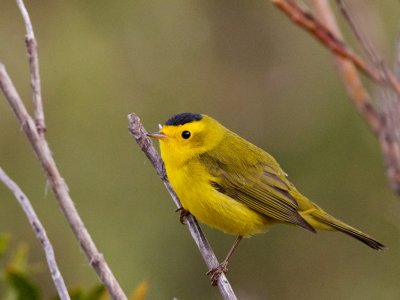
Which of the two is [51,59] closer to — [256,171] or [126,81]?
[126,81]

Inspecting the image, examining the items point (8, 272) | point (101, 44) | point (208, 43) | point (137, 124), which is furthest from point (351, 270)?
point (8, 272)

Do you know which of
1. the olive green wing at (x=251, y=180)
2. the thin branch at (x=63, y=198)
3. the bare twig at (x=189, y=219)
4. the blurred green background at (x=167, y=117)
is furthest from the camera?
the blurred green background at (x=167, y=117)

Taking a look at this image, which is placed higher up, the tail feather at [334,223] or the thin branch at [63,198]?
the thin branch at [63,198]

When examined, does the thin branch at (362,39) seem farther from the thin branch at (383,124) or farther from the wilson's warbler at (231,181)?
the wilson's warbler at (231,181)

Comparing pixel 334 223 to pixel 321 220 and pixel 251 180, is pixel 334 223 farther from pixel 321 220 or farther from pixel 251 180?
pixel 251 180

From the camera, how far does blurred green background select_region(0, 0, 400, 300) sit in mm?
6004

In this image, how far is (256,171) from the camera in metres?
4.09

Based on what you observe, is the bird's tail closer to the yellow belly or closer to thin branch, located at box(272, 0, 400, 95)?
the yellow belly

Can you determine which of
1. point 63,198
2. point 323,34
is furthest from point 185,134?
point 323,34

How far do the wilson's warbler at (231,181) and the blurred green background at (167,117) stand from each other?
6.15ft

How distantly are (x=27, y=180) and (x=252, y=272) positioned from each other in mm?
1973

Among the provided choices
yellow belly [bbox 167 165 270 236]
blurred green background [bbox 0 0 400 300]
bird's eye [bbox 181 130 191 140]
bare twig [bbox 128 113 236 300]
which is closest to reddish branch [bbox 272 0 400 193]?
bare twig [bbox 128 113 236 300]

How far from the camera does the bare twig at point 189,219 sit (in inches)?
112

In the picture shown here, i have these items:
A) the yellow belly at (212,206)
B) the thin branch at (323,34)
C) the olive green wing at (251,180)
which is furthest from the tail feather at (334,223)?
the thin branch at (323,34)
